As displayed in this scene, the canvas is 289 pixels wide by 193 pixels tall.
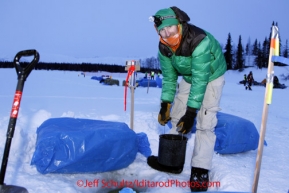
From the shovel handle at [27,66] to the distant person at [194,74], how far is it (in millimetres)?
1136

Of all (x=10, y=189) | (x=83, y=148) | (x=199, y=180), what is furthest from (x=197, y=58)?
(x=10, y=189)

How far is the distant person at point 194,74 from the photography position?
243 centimetres

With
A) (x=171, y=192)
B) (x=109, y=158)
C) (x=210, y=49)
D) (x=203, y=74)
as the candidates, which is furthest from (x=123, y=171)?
(x=210, y=49)

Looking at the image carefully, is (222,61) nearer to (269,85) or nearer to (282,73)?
(269,85)

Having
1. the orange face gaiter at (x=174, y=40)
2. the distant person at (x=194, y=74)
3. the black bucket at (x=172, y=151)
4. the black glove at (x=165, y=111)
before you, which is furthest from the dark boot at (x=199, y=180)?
the orange face gaiter at (x=174, y=40)

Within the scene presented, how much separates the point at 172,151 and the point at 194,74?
83cm

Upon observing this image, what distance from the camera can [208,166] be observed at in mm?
2633

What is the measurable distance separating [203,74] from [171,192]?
1152 mm

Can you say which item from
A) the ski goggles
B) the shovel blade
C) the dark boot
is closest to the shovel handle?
the shovel blade

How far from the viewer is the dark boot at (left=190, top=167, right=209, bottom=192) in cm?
257

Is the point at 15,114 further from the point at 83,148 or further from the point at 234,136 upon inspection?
the point at 234,136

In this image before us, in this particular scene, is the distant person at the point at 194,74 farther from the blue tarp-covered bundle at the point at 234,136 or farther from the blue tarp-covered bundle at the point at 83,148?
the blue tarp-covered bundle at the point at 234,136

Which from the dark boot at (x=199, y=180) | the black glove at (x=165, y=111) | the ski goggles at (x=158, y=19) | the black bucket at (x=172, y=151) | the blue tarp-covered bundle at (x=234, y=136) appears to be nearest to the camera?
the ski goggles at (x=158, y=19)

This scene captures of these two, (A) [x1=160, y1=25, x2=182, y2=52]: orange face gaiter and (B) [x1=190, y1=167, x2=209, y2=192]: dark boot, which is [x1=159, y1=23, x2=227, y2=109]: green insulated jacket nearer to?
(A) [x1=160, y1=25, x2=182, y2=52]: orange face gaiter
